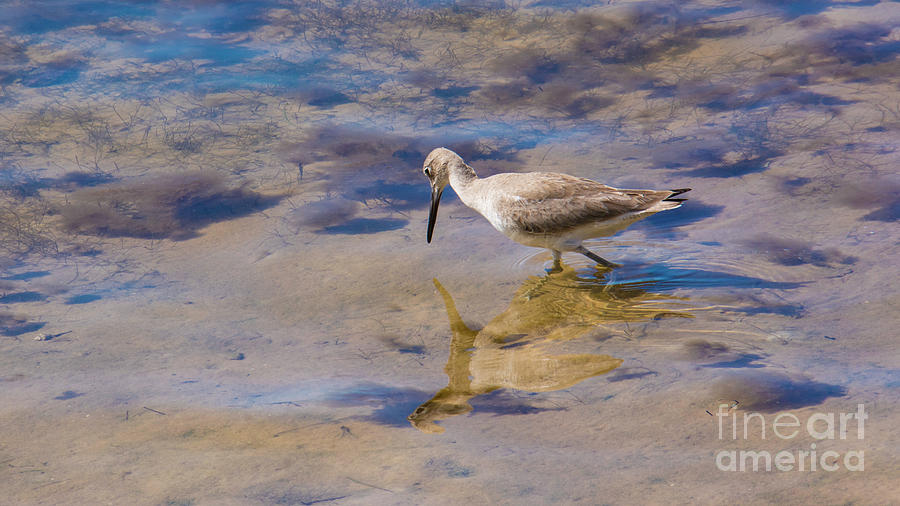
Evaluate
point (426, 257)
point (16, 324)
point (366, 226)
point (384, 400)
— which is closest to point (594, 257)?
point (426, 257)

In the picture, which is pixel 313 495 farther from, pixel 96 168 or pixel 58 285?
pixel 96 168

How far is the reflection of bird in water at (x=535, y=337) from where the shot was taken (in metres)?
5.44

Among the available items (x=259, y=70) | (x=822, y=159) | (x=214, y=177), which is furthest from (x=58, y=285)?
(x=822, y=159)

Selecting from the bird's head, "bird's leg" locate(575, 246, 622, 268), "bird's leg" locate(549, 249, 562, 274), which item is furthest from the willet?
the bird's head

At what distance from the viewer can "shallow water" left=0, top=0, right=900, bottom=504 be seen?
480cm

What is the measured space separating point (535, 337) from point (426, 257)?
148 centimetres

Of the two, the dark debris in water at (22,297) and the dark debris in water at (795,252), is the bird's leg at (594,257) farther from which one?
the dark debris in water at (22,297)

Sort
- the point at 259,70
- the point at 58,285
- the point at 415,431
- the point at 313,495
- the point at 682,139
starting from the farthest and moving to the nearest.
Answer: the point at 259,70 < the point at 682,139 < the point at 58,285 < the point at 415,431 < the point at 313,495

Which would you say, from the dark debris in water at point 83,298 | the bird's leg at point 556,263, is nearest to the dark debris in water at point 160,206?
the dark debris in water at point 83,298

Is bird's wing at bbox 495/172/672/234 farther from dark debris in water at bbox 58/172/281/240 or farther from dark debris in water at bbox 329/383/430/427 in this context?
dark debris in water at bbox 58/172/281/240

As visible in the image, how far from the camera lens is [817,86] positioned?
32.6 ft

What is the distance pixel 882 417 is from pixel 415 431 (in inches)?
104

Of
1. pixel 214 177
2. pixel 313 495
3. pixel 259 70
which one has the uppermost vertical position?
pixel 259 70

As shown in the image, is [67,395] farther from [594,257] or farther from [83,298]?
[594,257]
